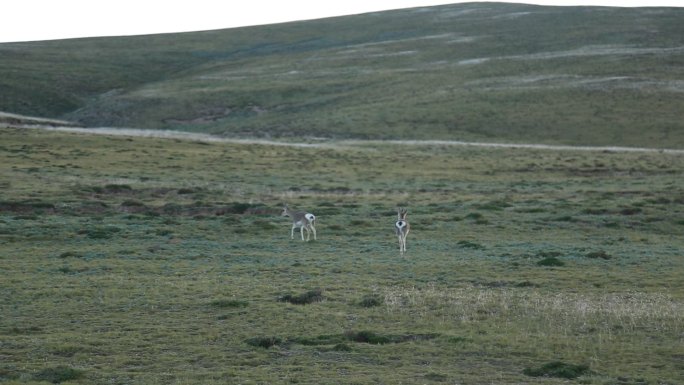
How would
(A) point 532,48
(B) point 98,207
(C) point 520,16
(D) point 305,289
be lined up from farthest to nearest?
1. (C) point 520,16
2. (A) point 532,48
3. (B) point 98,207
4. (D) point 305,289

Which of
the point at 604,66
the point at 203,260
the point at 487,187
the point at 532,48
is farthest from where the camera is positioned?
the point at 532,48

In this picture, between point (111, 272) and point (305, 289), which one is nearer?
point (305, 289)

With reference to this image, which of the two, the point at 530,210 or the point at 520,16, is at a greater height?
the point at 520,16

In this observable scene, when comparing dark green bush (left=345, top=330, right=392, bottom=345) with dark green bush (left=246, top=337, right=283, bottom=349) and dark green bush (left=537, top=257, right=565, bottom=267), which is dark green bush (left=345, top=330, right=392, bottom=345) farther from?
dark green bush (left=537, top=257, right=565, bottom=267)

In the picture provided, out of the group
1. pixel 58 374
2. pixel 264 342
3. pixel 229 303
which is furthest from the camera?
pixel 229 303

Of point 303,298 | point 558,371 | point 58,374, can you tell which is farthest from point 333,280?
point 58,374

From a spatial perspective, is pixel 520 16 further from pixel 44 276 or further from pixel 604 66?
pixel 44 276

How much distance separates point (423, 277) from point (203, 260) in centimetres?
713

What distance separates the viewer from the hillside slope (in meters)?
92.2

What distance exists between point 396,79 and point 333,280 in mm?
99337

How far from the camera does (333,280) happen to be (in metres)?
23.7

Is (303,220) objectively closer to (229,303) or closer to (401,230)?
(401,230)

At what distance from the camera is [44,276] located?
23734 mm

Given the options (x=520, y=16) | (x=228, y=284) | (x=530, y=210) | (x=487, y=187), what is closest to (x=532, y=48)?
(x=520, y=16)
